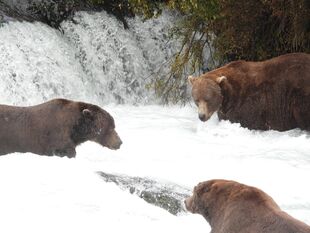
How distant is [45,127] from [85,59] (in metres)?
5.97

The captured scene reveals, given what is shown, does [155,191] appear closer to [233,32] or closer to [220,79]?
[220,79]

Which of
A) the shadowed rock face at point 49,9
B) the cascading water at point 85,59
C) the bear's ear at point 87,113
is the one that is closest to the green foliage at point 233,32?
the cascading water at point 85,59

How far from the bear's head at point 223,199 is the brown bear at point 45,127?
8.66 feet

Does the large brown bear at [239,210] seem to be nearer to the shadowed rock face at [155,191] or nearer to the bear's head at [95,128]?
the shadowed rock face at [155,191]

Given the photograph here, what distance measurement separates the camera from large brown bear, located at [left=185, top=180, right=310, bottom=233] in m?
5.35

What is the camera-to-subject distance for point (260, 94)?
446 inches

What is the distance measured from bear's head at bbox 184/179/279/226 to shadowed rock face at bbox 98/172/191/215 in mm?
1040

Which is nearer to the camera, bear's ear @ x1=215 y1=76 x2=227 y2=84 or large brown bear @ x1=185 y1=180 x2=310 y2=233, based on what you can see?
large brown bear @ x1=185 y1=180 x2=310 y2=233

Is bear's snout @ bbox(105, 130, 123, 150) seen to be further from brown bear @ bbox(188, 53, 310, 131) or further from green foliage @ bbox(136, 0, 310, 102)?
green foliage @ bbox(136, 0, 310, 102)

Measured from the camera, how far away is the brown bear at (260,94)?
1109cm

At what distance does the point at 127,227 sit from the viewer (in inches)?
254

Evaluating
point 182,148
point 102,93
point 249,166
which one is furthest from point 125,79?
point 249,166

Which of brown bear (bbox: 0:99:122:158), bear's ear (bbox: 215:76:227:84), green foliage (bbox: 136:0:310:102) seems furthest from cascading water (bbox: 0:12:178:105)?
brown bear (bbox: 0:99:122:158)

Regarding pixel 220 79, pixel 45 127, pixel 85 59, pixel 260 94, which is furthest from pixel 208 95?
pixel 85 59
